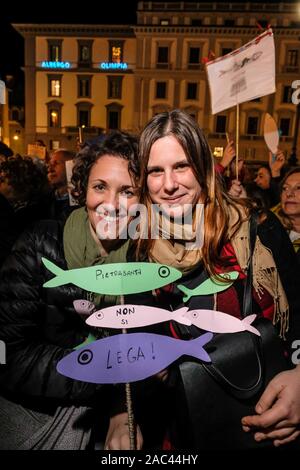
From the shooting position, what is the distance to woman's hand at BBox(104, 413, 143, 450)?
4.55 feet

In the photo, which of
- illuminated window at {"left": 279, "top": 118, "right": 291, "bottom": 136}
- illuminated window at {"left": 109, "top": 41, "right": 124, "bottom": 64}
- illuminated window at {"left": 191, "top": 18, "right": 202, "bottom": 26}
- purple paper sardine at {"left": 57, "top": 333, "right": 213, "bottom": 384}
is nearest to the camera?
purple paper sardine at {"left": 57, "top": 333, "right": 213, "bottom": 384}

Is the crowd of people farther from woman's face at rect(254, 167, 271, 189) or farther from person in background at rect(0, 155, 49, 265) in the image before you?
woman's face at rect(254, 167, 271, 189)

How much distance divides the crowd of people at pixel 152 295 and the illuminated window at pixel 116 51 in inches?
1482

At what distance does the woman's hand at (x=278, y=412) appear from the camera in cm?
131

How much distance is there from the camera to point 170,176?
5.18 ft

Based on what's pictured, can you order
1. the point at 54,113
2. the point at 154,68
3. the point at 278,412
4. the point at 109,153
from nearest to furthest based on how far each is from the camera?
the point at 278,412
the point at 109,153
the point at 154,68
the point at 54,113

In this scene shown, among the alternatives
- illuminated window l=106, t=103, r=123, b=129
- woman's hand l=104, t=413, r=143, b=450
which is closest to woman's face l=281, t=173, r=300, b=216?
woman's hand l=104, t=413, r=143, b=450

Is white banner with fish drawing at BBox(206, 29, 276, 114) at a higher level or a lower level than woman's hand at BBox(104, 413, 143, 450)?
higher

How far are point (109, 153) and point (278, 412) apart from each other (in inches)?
53.2

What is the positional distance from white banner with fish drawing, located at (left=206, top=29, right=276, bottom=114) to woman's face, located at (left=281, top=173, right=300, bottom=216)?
2.77ft

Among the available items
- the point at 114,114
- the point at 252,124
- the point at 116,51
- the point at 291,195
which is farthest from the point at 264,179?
the point at 116,51

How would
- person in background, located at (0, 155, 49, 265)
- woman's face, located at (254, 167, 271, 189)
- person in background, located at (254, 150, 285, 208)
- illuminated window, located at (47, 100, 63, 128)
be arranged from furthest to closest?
illuminated window, located at (47, 100, 63, 128) < woman's face, located at (254, 167, 271, 189) < person in background, located at (254, 150, 285, 208) < person in background, located at (0, 155, 49, 265)

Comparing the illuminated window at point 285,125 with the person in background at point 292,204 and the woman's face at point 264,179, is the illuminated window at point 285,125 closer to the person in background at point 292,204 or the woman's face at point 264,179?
the woman's face at point 264,179

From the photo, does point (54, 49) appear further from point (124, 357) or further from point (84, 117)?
point (124, 357)
